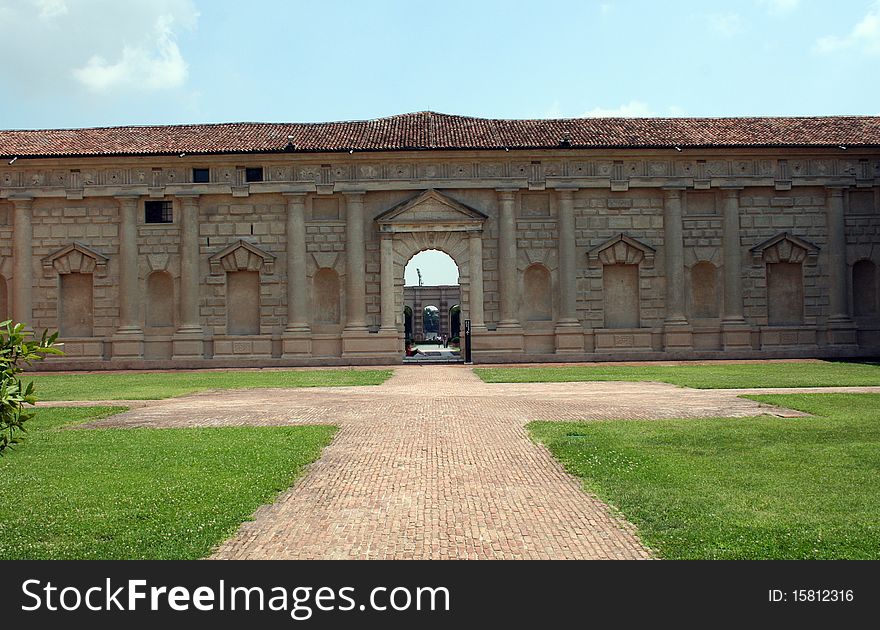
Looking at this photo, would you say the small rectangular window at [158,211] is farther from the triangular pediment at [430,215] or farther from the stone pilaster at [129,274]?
the triangular pediment at [430,215]

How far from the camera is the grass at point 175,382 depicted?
804 inches

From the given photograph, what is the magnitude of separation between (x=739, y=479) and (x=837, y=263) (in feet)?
95.3

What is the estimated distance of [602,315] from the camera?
33.8 meters

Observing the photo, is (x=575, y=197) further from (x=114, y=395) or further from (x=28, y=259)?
(x=28, y=259)

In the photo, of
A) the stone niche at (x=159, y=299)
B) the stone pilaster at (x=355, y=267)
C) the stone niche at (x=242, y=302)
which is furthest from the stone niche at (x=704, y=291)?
the stone niche at (x=159, y=299)

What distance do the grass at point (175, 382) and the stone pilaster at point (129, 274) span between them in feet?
14.4

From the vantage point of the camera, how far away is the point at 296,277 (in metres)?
33.4

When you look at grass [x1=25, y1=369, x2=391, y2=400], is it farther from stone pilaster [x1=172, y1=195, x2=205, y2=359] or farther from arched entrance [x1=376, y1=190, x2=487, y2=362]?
Result: arched entrance [x1=376, y1=190, x2=487, y2=362]

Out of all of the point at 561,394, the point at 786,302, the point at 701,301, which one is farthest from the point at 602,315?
the point at 561,394

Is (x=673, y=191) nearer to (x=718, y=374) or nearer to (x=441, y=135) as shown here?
(x=441, y=135)

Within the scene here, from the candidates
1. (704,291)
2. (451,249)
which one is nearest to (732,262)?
(704,291)

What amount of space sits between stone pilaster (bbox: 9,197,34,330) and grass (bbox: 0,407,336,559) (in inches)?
894

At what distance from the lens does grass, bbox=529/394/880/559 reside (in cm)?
617

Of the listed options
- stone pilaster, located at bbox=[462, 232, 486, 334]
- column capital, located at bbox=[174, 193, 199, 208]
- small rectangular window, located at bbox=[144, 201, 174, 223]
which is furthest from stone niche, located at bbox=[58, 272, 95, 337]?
stone pilaster, located at bbox=[462, 232, 486, 334]
